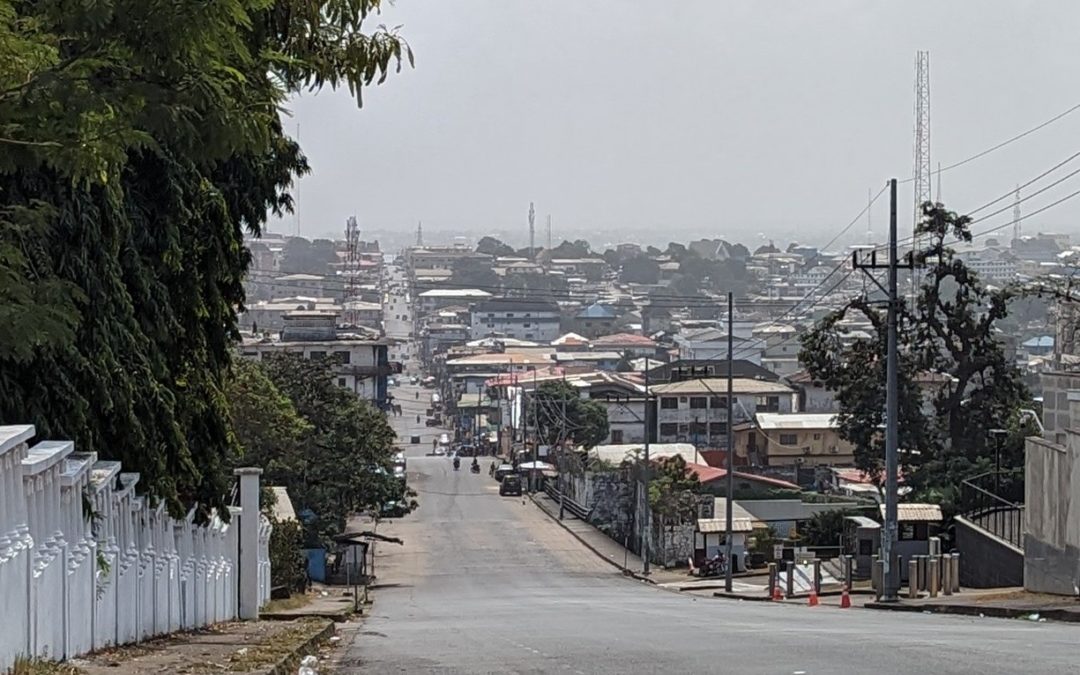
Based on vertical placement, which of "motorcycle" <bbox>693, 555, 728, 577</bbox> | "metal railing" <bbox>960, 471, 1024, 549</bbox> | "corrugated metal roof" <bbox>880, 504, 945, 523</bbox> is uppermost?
"metal railing" <bbox>960, 471, 1024, 549</bbox>

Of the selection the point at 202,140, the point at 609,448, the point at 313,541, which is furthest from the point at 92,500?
the point at 609,448

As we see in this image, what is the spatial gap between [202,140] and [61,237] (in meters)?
5.93

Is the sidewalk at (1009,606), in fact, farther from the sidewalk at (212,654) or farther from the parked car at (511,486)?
the parked car at (511,486)

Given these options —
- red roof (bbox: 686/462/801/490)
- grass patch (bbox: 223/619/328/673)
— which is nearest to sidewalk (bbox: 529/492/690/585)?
red roof (bbox: 686/462/801/490)

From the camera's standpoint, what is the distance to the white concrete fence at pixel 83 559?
10.0 meters

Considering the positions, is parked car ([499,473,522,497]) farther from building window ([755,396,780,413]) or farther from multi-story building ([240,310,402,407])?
building window ([755,396,780,413])

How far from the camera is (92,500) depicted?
1343cm

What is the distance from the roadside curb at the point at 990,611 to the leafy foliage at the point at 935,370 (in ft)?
95.7

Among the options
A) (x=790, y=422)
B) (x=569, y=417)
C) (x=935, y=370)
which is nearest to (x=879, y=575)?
(x=935, y=370)

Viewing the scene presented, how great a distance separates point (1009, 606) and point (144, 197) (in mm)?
14774

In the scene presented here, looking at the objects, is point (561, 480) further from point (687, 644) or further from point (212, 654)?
point (212, 654)

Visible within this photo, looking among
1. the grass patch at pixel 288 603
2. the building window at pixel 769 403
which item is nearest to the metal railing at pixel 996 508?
the grass patch at pixel 288 603

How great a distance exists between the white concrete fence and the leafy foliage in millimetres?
41090

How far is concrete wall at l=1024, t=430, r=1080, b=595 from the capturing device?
29.1 m
